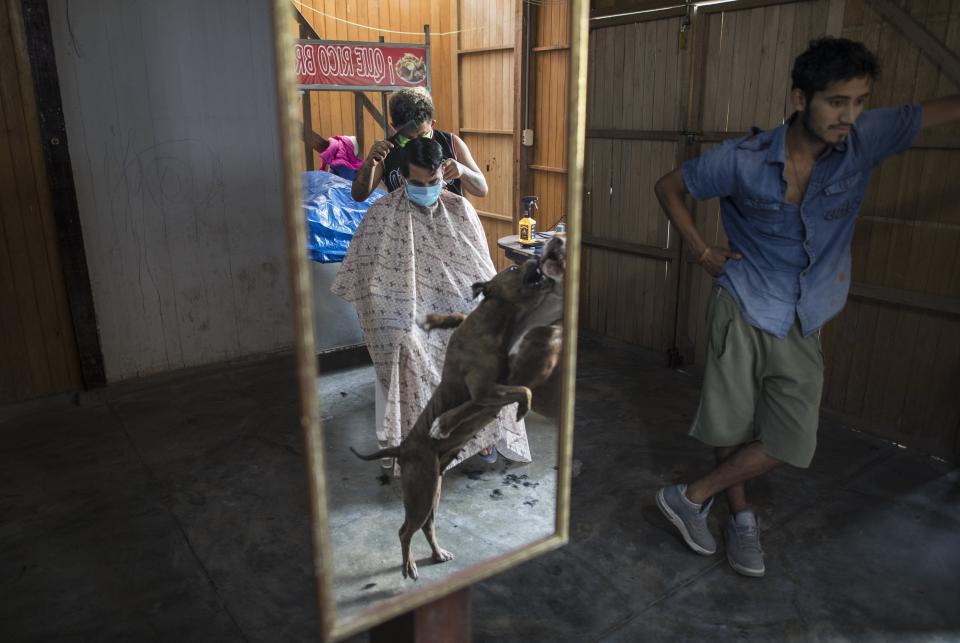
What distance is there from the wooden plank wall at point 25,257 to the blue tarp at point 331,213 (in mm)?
2489

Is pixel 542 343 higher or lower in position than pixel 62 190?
lower

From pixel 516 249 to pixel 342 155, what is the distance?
66 centimetres

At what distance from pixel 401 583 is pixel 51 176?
3.28 metres

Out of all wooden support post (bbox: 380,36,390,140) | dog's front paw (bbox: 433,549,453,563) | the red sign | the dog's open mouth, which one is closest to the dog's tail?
dog's front paw (bbox: 433,549,453,563)

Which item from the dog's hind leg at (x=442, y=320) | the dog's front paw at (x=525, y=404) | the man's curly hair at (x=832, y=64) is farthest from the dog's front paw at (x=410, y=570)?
the man's curly hair at (x=832, y=64)

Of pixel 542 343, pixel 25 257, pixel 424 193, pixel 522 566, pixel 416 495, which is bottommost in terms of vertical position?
pixel 522 566

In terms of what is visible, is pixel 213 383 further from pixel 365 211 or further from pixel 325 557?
pixel 325 557

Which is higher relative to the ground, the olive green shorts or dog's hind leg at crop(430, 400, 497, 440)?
dog's hind leg at crop(430, 400, 497, 440)

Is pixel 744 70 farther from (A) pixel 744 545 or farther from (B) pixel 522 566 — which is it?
(B) pixel 522 566

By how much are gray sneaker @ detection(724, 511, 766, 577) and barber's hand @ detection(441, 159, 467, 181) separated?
1608 millimetres

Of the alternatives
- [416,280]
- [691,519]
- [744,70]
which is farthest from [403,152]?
[744,70]

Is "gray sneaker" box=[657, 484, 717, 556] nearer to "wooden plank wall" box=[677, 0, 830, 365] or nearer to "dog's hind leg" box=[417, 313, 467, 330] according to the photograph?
"dog's hind leg" box=[417, 313, 467, 330]

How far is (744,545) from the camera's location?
2402 millimetres

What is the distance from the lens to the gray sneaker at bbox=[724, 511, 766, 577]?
236cm
